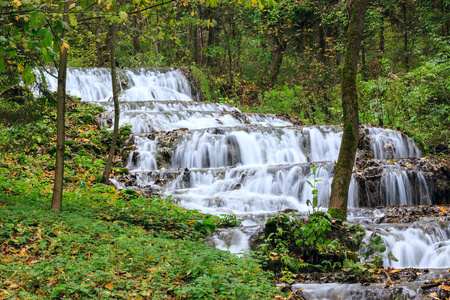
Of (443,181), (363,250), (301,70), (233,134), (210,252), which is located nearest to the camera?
(210,252)

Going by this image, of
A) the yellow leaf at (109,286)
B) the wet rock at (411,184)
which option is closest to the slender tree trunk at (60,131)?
the yellow leaf at (109,286)

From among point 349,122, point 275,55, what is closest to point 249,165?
point 349,122

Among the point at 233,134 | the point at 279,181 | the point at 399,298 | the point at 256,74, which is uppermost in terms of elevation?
the point at 256,74

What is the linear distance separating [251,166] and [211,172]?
158 cm

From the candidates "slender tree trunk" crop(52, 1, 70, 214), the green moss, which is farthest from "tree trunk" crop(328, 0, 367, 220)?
"slender tree trunk" crop(52, 1, 70, 214)

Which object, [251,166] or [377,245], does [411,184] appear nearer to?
[251,166]

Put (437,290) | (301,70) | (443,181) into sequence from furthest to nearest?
1. (301,70)
2. (443,181)
3. (437,290)

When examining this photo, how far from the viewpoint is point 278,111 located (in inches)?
763

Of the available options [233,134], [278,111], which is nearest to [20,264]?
[233,134]

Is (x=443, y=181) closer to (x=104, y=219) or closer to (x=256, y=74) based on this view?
(x=104, y=219)

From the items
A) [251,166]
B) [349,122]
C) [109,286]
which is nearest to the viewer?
[109,286]

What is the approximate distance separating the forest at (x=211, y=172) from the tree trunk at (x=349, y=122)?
0.02m

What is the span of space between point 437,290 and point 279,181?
611 centimetres

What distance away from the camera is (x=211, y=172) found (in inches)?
428
